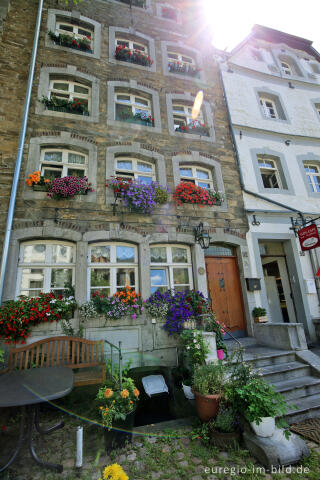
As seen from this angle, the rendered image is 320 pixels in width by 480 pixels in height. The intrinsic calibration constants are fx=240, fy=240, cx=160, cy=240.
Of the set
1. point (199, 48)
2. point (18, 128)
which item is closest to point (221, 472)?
point (18, 128)

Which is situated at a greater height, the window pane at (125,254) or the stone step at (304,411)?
the window pane at (125,254)

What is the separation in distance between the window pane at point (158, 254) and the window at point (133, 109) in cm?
413

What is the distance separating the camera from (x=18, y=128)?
626 cm

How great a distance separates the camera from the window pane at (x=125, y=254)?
6160mm

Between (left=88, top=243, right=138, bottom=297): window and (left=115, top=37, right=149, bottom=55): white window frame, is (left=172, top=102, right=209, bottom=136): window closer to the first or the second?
(left=115, top=37, right=149, bottom=55): white window frame

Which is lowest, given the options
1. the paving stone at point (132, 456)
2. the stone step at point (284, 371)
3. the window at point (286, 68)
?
the paving stone at point (132, 456)

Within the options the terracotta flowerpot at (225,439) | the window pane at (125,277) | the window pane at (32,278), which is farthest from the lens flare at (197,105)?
the terracotta flowerpot at (225,439)

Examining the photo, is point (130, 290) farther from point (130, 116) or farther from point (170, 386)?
point (130, 116)

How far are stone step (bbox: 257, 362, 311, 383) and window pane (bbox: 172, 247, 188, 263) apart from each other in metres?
3.15

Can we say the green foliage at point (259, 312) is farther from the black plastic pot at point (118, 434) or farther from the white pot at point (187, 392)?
the black plastic pot at point (118, 434)

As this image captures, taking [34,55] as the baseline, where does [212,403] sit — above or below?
below

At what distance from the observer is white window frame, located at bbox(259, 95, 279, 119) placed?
964 centimetres

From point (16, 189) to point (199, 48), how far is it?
931cm

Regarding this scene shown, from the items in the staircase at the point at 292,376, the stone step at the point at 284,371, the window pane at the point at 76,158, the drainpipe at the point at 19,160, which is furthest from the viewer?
the window pane at the point at 76,158
